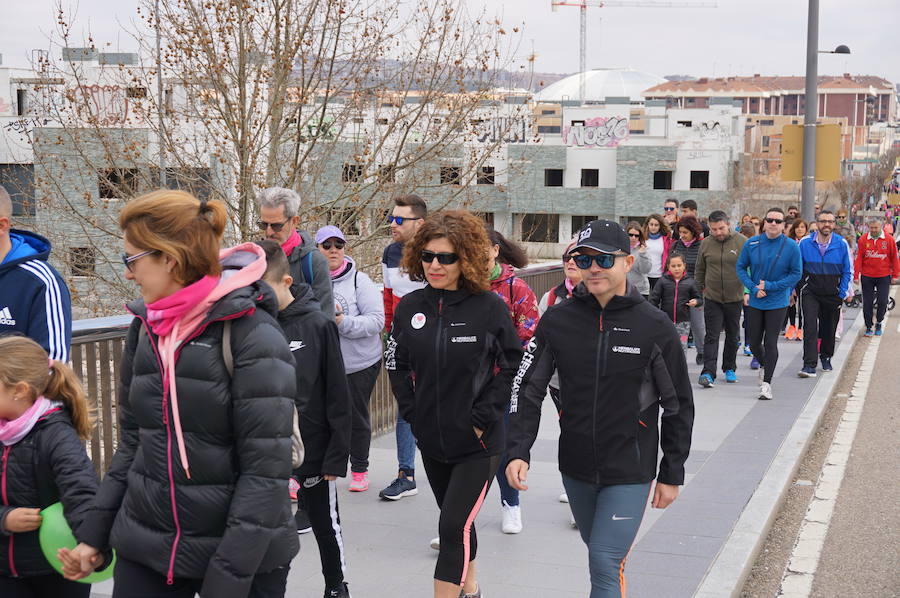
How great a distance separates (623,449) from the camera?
13.6ft

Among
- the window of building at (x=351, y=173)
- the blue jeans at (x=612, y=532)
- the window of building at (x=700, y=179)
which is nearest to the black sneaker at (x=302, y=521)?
the blue jeans at (x=612, y=532)

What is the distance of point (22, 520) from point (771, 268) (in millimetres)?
9310

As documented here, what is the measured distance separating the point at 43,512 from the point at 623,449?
212cm

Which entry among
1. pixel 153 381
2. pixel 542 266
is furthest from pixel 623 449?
pixel 542 266

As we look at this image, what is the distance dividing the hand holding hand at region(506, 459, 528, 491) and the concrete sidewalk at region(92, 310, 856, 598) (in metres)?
1.19

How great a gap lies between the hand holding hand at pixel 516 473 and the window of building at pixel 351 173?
34.2 ft

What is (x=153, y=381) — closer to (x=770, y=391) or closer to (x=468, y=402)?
(x=468, y=402)

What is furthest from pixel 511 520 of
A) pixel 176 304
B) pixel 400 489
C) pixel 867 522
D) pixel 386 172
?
pixel 386 172

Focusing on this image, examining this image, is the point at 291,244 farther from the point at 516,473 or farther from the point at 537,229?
the point at 537,229

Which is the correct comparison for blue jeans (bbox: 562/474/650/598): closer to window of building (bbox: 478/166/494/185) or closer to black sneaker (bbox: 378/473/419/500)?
black sneaker (bbox: 378/473/419/500)

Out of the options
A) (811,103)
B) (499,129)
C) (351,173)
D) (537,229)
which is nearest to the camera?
(499,129)

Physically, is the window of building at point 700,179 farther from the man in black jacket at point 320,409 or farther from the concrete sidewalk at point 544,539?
the man in black jacket at point 320,409

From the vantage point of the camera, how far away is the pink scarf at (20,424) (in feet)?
11.2

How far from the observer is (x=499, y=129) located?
14453mm
